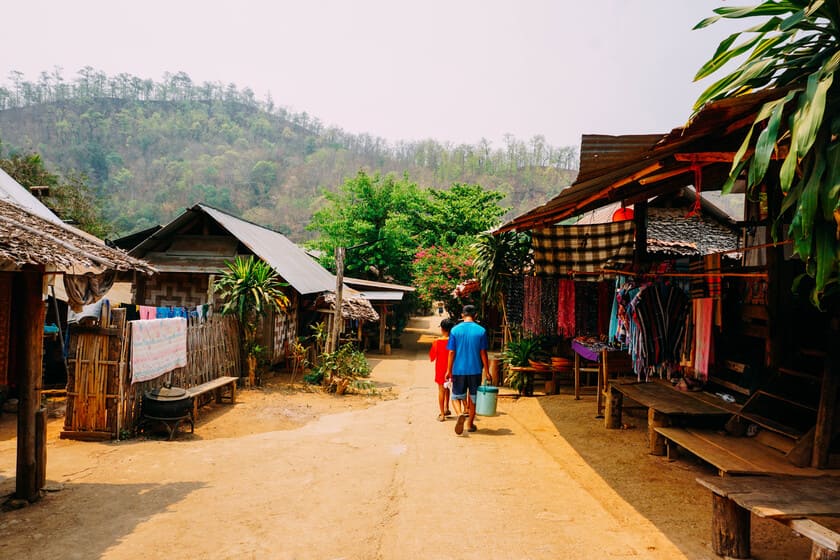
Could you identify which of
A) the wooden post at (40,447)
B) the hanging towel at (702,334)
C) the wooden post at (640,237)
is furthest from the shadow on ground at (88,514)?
the wooden post at (640,237)

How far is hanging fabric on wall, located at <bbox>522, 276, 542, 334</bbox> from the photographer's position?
10.6 metres

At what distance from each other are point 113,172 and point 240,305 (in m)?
67.4

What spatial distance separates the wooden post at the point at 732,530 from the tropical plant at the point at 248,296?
33.1ft

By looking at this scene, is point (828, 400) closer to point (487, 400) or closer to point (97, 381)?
point (487, 400)

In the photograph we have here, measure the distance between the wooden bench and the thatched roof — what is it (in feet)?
17.9

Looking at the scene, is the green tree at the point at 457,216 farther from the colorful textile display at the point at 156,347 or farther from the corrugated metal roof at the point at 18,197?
the corrugated metal roof at the point at 18,197

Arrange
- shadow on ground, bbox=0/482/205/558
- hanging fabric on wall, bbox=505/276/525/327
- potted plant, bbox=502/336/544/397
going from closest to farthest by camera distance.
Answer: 1. shadow on ground, bbox=0/482/205/558
2. potted plant, bbox=502/336/544/397
3. hanging fabric on wall, bbox=505/276/525/327

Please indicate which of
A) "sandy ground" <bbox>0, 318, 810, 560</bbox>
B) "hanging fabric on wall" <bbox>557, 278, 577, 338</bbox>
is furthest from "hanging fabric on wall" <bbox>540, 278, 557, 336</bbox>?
"sandy ground" <bbox>0, 318, 810, 560</bbox>

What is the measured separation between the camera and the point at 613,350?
872cm

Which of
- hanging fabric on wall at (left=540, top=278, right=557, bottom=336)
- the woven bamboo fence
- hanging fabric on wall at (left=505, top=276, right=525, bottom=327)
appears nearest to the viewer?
the woven bamboo fence

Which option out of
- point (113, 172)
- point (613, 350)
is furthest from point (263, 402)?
point (113, 172)

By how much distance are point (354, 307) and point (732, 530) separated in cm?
1329

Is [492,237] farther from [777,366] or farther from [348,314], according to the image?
[777,366]

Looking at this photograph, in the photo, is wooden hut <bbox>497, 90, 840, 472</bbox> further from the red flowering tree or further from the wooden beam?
the red flowering tree
